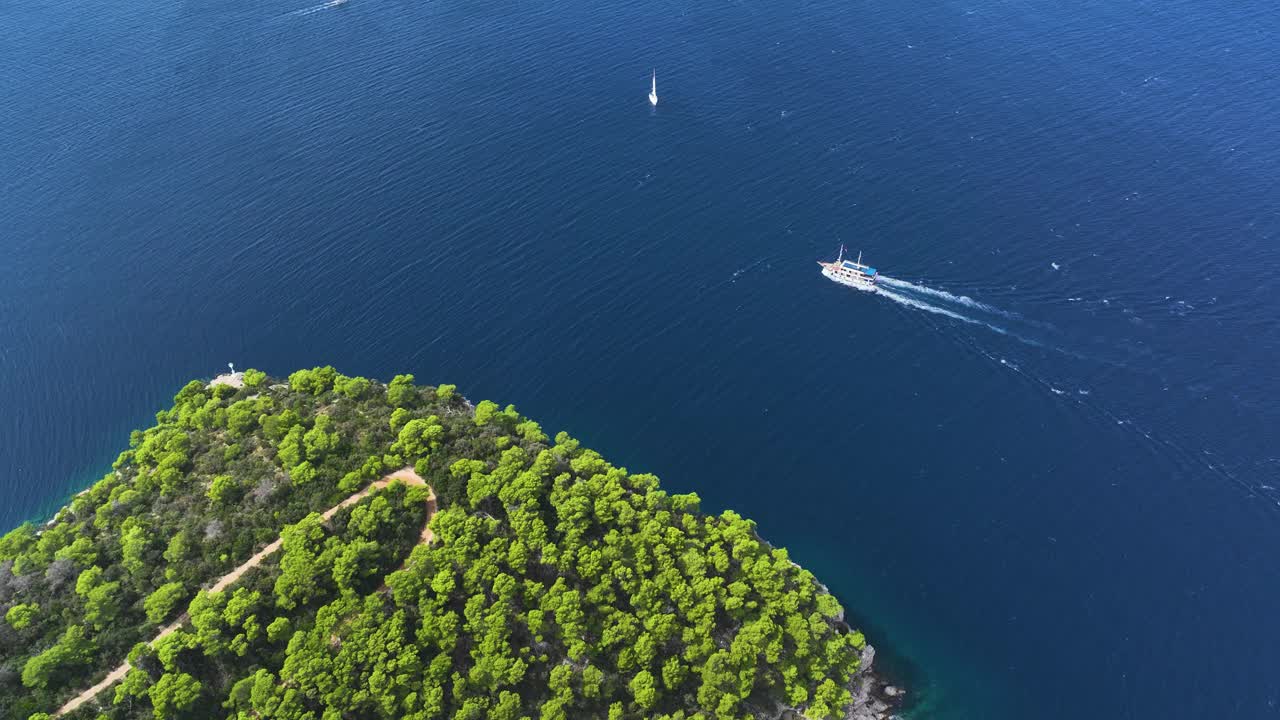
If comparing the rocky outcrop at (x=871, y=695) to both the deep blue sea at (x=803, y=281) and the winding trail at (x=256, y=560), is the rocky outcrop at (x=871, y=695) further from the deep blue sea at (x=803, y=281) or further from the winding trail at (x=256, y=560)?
the winding trail at (x=256, y=560)

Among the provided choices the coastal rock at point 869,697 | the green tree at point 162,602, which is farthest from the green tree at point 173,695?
the coastal rock at point 869,697

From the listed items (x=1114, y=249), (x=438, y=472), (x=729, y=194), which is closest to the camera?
(x=438, y=472)

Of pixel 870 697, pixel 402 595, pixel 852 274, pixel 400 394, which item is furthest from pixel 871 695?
pixel 400 394

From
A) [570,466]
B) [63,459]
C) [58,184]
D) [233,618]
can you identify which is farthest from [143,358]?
[570,466]

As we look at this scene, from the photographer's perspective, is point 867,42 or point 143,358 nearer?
point 143,358

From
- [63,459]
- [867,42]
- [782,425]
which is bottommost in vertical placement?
[782,425]

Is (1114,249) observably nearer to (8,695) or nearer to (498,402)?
(498,402)

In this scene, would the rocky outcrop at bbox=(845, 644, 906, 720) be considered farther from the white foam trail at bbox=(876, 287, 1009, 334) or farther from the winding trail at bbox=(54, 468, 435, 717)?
the white foam trail at bbox=(876, 287, 1009, 334)
